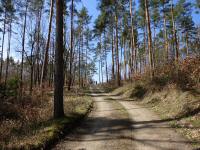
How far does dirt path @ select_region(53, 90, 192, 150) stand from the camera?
7125 millimetres

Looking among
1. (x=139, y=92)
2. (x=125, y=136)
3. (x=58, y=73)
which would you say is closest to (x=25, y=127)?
(x=58, y=73)

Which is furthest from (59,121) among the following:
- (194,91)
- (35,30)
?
(35,30)

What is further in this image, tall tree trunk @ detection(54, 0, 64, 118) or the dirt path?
tall tree trunk @ detection(54, 0, 64, 118)

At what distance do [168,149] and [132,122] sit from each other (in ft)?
12.3

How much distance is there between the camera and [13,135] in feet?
25.9

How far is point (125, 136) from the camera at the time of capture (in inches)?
323

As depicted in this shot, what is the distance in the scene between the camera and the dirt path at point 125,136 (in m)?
7.12

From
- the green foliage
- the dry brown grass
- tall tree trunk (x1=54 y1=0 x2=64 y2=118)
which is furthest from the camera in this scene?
the green foliage

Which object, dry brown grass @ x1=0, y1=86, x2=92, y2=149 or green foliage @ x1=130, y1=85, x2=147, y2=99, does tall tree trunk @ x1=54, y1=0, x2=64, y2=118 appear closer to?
dry brown grass @ x1=0, y1=86, x2=92, y2=149

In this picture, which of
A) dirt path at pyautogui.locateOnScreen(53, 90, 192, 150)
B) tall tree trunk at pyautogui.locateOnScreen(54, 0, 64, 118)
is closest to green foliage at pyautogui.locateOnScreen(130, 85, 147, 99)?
dirt path at pyautogui.locateOnScreen(53, 90, 192, 150)

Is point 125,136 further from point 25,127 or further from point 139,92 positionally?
point 139,92

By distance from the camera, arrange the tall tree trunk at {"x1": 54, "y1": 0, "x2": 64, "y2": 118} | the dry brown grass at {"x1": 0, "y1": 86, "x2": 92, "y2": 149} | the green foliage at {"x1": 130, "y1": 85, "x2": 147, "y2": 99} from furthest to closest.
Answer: the green foliage at {"x1": 130, "y1": 85, "x2": 147, "y2": 99} < the tall tree trunk at {"x1": 54, "y1": 0, "x2": 64, "y2": 118} < the dry brown grass at {"x1": 0, "y1": 86, "x2": 92, "y2": 149}

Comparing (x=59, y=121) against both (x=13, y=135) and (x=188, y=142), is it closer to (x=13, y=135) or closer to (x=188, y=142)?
(x=13, y=135)

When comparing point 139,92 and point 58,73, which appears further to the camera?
point 139,92
